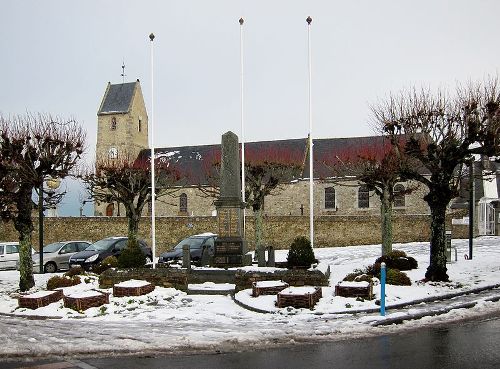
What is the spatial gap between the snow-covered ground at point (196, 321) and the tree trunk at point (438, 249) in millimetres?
495

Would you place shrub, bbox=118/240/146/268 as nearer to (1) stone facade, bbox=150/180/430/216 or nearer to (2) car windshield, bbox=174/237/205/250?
(2) car windshield, bbox=174/237/205/250

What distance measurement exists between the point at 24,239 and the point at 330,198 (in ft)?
116

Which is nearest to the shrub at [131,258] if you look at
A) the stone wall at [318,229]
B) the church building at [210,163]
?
the stone wall at [318,229]

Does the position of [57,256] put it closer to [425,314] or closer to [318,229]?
[318,229]

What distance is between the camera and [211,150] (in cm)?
5678

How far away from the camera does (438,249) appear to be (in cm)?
1642

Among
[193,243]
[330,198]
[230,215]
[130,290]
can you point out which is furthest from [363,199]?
[130,290]

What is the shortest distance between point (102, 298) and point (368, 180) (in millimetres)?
13271

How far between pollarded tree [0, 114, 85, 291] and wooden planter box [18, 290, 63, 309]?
11.4 ft

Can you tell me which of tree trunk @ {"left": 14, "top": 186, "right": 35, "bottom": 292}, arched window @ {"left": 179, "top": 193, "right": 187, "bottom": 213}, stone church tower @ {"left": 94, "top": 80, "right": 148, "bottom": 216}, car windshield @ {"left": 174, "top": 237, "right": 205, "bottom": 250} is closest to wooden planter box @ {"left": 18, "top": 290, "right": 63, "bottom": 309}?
tree trunk @ {"left": 14, "top": 186, "right": 35, "bottom": 292}

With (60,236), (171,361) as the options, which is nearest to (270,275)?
(171,361)

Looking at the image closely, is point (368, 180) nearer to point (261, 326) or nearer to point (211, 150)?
point (261, 326)

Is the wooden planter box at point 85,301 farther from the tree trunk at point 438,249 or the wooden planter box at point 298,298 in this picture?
the tree trunk at point 438,249

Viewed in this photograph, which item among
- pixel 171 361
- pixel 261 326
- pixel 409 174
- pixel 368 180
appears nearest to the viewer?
pixel 171 361
